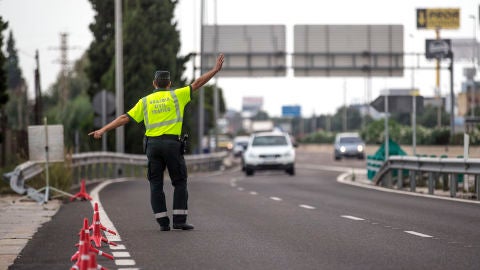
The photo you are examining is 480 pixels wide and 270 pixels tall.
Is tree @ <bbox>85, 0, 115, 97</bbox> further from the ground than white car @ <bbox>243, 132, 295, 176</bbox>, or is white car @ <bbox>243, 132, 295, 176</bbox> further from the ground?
tree @ <bbox>85, 0, 115, 97</bbox>

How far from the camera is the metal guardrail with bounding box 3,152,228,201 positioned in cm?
2270

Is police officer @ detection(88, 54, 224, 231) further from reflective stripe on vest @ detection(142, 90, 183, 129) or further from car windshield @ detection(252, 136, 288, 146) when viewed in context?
car windshield @ detection(252, 136, 288, 146)

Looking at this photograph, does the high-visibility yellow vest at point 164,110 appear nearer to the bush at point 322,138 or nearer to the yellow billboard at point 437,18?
the yellow billboard at point 437,18

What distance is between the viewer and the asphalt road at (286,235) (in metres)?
11.1

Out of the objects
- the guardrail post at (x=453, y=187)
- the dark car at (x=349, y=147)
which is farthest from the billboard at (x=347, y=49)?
the guardrail post at (x=453, y=187)

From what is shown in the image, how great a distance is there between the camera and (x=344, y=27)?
63.4m

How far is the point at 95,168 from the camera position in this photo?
118ft

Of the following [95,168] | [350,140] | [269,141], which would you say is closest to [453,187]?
[95,168]

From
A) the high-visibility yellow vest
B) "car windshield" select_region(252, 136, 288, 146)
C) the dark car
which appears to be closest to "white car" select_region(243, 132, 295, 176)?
"car windshield" select_region(252, 136, 288, 146)

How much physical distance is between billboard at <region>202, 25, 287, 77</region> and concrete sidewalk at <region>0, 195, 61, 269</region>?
128 feet

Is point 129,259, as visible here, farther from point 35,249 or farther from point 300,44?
point 300,44

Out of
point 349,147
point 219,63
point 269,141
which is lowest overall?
point 349,147

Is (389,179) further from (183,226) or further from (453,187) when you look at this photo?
(183,226)

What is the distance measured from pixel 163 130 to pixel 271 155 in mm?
28376
